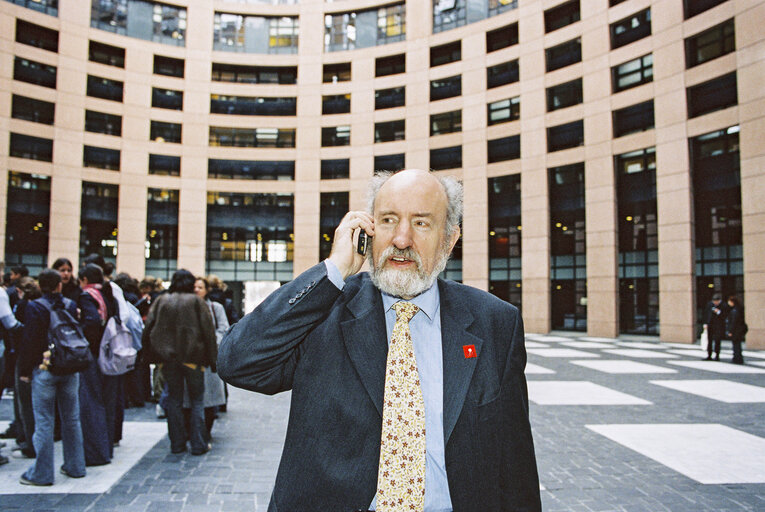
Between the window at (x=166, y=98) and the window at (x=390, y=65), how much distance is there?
1380 centimetres

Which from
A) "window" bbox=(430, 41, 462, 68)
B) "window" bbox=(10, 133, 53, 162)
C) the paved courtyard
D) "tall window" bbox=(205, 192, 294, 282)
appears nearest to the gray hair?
the paved courtyard

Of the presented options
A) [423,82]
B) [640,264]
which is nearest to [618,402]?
[640,264]

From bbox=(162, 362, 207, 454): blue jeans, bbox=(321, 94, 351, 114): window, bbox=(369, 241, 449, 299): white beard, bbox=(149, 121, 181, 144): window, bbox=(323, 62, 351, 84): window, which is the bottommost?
bbox=(162, 362, 207, 454): blue jeans

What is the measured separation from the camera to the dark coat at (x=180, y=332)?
6.25m

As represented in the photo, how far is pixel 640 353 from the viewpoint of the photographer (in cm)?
1758

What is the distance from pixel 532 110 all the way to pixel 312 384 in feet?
95.6

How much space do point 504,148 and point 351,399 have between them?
29844mm

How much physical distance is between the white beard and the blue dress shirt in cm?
8

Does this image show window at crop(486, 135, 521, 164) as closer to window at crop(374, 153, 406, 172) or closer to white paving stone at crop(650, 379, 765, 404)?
window at crop(374, 153, 406, 172)

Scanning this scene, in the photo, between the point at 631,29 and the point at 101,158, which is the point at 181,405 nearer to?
the point at 631,29

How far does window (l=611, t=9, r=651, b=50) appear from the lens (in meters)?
24.3

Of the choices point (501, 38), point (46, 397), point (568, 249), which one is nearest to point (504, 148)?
point (501, 38)

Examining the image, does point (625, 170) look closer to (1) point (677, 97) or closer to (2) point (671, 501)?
(1) point (677, 97)

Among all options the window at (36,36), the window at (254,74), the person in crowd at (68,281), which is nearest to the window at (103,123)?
the window at (36,36)
